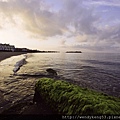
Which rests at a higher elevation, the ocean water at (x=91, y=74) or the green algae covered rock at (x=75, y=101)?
the green algae covered rock at (x=75, y=101)

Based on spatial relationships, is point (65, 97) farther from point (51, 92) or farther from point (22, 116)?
point (22, 116)

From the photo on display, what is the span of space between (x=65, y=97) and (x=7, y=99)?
5.66m

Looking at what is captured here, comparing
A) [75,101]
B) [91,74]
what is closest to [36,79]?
[91,74]

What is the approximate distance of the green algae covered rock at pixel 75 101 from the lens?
4168 millimetres

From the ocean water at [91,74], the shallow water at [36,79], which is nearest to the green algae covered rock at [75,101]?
the shallow water at [36,79]

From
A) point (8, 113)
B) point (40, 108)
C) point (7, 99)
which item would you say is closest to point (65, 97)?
point (40, 108)

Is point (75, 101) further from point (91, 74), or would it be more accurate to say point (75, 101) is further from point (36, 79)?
point (91, 74)

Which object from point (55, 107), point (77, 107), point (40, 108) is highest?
point (77, 107)

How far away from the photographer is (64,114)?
5000 mm

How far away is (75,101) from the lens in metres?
4.91

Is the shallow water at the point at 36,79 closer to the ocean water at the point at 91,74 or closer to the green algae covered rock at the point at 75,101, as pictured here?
the ocean water at the point at 91,74

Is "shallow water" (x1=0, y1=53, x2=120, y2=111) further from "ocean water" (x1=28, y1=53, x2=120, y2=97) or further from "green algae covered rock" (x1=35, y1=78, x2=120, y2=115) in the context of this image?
"green algae covered rock" (x1=35, y1=78, x2=120, y2=115)

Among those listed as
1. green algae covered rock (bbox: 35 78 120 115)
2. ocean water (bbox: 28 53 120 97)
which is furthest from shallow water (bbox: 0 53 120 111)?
green algae covered rock (bbox: 35 78 120 115)

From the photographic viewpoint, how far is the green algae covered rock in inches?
164
